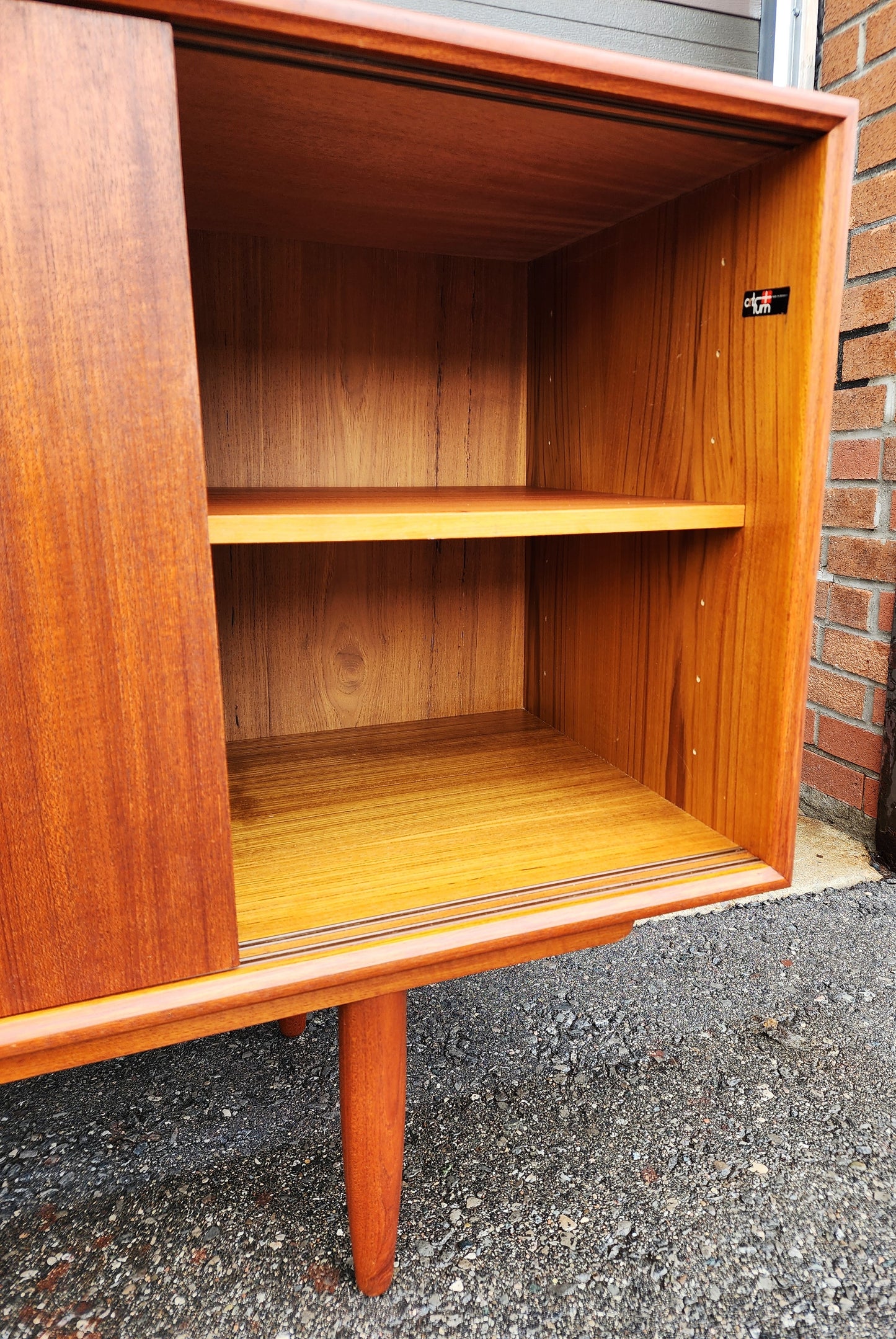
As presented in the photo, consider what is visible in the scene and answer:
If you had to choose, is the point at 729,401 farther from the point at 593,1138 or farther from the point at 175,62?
the point at 593,1138

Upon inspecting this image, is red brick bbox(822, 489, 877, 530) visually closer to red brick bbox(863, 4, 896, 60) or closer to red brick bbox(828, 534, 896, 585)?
red brick bbox(828, 534, 896, 585)

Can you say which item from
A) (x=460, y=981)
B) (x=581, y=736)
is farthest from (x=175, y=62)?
(x=460, y=981)

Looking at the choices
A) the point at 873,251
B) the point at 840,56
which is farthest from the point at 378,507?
the point at 840,56

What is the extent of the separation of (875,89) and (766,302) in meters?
1.24

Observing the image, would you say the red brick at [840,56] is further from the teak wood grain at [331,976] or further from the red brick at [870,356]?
the teak wood grain at [331,976]

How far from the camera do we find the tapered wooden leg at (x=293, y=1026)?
1206 millimetres

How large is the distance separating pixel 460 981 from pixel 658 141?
115 centimetres

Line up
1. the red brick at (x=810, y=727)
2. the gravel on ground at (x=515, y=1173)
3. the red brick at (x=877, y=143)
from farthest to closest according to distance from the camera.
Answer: the red brick at (x=810, y=727) < the red brick at (x=877, y=143) < the gravel on ground at (x=515, y=1173)

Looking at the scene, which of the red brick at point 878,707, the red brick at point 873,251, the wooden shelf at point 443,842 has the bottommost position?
the red brick at point 878,707

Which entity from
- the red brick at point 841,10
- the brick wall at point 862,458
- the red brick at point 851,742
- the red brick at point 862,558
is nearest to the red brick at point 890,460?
the brick wall at point 862,458

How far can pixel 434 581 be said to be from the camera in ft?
3.74

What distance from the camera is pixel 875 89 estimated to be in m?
1.59

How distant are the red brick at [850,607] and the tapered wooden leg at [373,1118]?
1.30 meters

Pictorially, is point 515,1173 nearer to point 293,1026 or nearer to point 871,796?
point 293,1026
